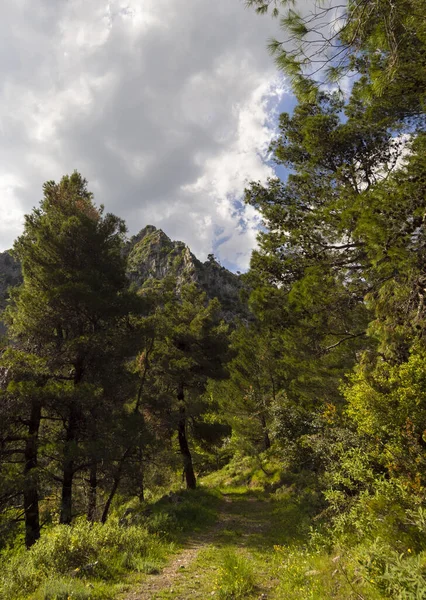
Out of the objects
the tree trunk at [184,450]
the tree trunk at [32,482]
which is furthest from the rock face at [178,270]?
the tree trunk at [32,482]

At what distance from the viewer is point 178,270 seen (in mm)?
93250

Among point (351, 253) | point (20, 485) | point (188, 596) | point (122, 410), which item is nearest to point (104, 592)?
point (188, 596)

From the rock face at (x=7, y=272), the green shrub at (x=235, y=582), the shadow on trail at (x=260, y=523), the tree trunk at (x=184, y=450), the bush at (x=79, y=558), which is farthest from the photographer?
the rock face at (x=7, y=272)

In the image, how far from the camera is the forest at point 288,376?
5281 millimetres

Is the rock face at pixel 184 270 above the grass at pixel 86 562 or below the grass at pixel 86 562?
above

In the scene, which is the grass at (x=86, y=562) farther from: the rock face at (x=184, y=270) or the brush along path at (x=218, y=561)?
the rock face at (x=184, y=270)

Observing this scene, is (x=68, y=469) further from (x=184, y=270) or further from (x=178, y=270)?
(x=178, y=270)

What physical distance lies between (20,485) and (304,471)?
372 inches

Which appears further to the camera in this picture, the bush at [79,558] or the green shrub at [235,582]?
the bush at [79,558]

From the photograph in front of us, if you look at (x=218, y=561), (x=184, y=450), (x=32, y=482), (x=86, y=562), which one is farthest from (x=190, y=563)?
(x=184, y=450)

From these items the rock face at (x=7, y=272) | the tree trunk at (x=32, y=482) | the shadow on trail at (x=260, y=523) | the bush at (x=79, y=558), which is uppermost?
the rock face at (x=7, y=272)

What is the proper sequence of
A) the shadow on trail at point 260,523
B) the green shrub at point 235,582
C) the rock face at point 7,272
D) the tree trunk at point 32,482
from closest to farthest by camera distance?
the green shrub at point 235,582
the tree trunk at point 32,482
the shadow on trail at point 260,523
the rock face at point 7,272

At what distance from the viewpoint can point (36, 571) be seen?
6.29m

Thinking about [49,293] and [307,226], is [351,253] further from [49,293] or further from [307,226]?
[49,293]
